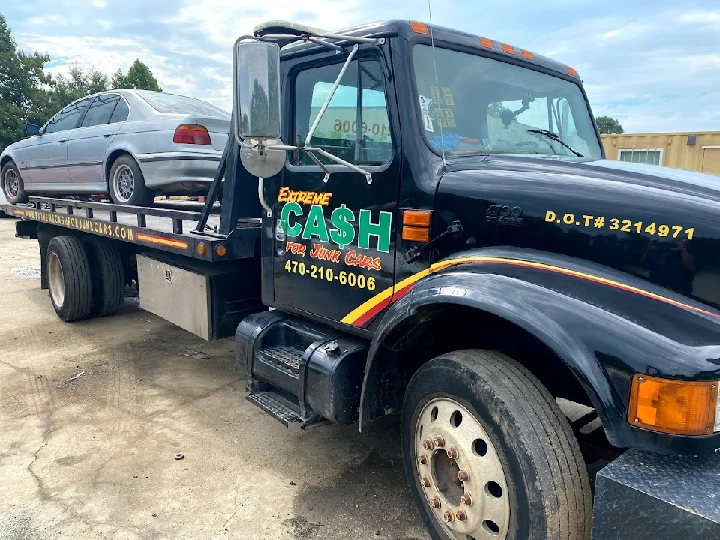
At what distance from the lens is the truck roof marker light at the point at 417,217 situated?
8.52ft

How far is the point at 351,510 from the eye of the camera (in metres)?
2.97

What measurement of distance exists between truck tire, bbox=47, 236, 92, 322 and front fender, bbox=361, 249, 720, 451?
193 inches

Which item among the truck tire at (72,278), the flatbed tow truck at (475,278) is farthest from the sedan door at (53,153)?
the flatbed tow truck at (475,278)

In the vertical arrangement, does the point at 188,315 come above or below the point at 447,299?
below

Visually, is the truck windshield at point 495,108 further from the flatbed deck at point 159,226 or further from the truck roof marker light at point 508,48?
the flatbed deck at point 159,226

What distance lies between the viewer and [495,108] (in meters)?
2.96

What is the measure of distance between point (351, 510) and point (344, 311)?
3.30 feet

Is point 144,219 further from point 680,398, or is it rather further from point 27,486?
point 680,398

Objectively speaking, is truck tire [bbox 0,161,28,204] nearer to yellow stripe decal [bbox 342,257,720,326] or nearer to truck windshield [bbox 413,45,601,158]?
yellow stripe decal [bbox 342,257,720,326]

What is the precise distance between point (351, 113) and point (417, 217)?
2.25 feet

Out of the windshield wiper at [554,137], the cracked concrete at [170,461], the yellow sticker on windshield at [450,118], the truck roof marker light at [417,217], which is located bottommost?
the cracked concrete at [170,461]

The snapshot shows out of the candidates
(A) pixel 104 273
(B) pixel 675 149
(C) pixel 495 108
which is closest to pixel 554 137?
(C) pixel 495 108

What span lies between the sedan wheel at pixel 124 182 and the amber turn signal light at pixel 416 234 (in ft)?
13.9

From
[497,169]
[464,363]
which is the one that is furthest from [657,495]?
[497,169]
